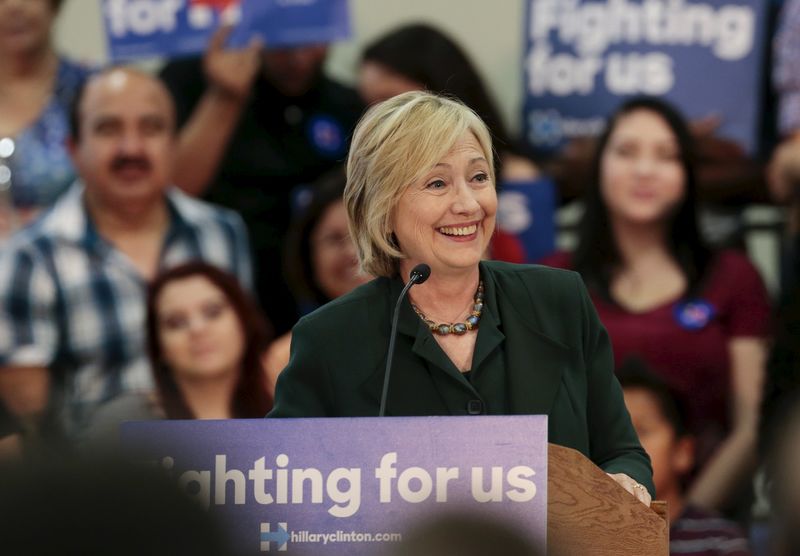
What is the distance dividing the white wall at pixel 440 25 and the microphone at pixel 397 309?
3.27 meters

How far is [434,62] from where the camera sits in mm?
5547

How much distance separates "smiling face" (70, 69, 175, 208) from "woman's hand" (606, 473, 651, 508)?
12.0 feet

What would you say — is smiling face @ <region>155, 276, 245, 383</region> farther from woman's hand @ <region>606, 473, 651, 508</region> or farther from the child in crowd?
woman's hand @ <region>606, 473, 651, 508</region>

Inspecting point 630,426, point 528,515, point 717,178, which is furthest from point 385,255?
point 717,178

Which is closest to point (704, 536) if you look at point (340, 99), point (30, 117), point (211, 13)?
point (340, 99)

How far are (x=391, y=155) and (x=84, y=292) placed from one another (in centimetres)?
325

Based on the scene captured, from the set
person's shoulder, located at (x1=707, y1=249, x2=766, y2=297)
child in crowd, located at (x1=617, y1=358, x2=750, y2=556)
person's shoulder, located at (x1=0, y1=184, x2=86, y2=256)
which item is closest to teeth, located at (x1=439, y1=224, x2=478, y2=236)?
child in crowd, located at (x1=617, y1=358, x2=750, y2=556)

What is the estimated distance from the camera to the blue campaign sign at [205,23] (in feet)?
18.3

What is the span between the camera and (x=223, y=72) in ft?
19.0

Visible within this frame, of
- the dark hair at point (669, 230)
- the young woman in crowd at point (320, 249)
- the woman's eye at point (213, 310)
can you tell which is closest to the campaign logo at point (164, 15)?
the young woman in crowd at point (320, 249)

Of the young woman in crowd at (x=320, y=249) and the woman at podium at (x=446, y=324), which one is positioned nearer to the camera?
the woman at podium at (x=446, y=324)

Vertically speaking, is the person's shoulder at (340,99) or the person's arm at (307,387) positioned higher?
the person's shoulder at (340,99)

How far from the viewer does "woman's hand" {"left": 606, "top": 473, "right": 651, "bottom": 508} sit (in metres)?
2.33

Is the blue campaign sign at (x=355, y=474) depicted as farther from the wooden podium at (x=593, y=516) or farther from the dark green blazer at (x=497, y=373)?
the dark green blazer at (x=497, y=373)
